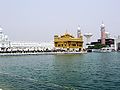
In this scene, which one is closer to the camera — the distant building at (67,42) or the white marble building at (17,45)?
the white marble building at (17,45)

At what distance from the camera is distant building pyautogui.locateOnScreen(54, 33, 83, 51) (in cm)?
10325

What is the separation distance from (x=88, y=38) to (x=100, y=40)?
1093 centimetres

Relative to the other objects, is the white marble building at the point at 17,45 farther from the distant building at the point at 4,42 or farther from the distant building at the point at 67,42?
the distant building at the point at 67,42

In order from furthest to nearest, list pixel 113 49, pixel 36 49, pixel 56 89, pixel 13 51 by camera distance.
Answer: pixel 113 49 → pixel 36 49 → pixel 13 51 → pixel 56 89

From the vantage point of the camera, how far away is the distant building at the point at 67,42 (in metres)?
103

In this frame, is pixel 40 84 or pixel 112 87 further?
pixel 40 84

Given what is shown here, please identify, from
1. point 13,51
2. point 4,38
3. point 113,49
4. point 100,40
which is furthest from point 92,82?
point 100,40

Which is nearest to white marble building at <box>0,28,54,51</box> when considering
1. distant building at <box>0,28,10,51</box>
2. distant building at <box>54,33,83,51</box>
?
distant building at <box>0,28,10,51</box>

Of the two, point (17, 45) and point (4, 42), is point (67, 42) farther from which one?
point (4, 42)

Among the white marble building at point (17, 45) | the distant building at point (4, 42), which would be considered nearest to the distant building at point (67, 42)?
the white marble building at point (17, 45)

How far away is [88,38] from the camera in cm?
17612

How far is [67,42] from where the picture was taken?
104m

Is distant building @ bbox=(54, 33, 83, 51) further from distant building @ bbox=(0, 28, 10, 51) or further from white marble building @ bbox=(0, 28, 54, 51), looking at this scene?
distant building @ bbox=(0, 28, 10, 51)

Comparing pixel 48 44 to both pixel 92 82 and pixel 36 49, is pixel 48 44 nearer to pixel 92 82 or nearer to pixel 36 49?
pixel 36 49
